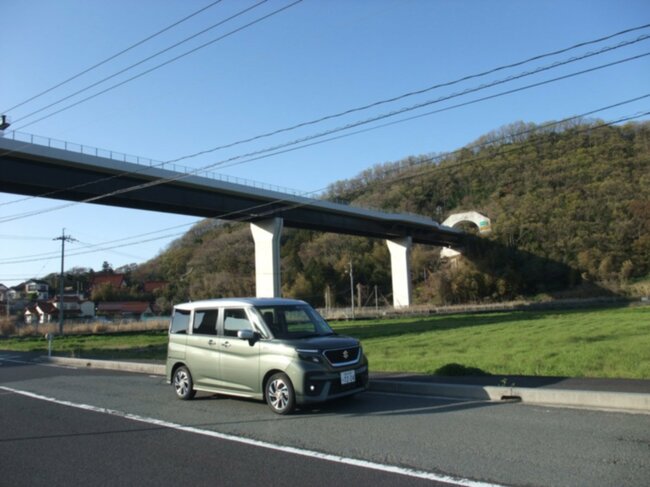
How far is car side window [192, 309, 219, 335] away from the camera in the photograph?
32.9 ft

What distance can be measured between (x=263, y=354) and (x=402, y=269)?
59973 millimetres

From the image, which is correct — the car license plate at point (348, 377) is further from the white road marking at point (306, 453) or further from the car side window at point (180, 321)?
the car side window at point (180, 321)

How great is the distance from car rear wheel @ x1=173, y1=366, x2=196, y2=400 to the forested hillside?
169 feet

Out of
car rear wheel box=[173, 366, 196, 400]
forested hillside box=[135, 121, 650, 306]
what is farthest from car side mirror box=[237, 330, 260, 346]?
forested hillside box=[135, 121, 650, 306]

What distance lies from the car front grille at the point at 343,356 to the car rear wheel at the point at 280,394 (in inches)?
31.3

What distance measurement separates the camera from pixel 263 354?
28.9 feet

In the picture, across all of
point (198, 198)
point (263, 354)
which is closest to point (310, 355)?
point (263, 354)

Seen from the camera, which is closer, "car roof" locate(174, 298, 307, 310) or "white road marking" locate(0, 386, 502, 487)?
"white road marking" locate(0, 386, 502, 487)

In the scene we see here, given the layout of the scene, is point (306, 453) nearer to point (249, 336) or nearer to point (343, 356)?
point (343, 356)

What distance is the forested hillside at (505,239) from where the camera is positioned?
239ft

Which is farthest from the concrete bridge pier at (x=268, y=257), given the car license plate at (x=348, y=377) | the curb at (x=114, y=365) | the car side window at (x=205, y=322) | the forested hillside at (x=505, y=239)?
the car license plate at (x=348, y=377)

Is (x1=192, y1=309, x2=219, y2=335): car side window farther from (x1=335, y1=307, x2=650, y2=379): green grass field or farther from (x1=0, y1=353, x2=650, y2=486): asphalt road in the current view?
(x1=335, y1=307, x2=650, y2=379): green grass field

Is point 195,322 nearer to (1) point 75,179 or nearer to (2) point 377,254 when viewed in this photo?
(1) point 75,179

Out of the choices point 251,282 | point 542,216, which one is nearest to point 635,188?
point 542,216
